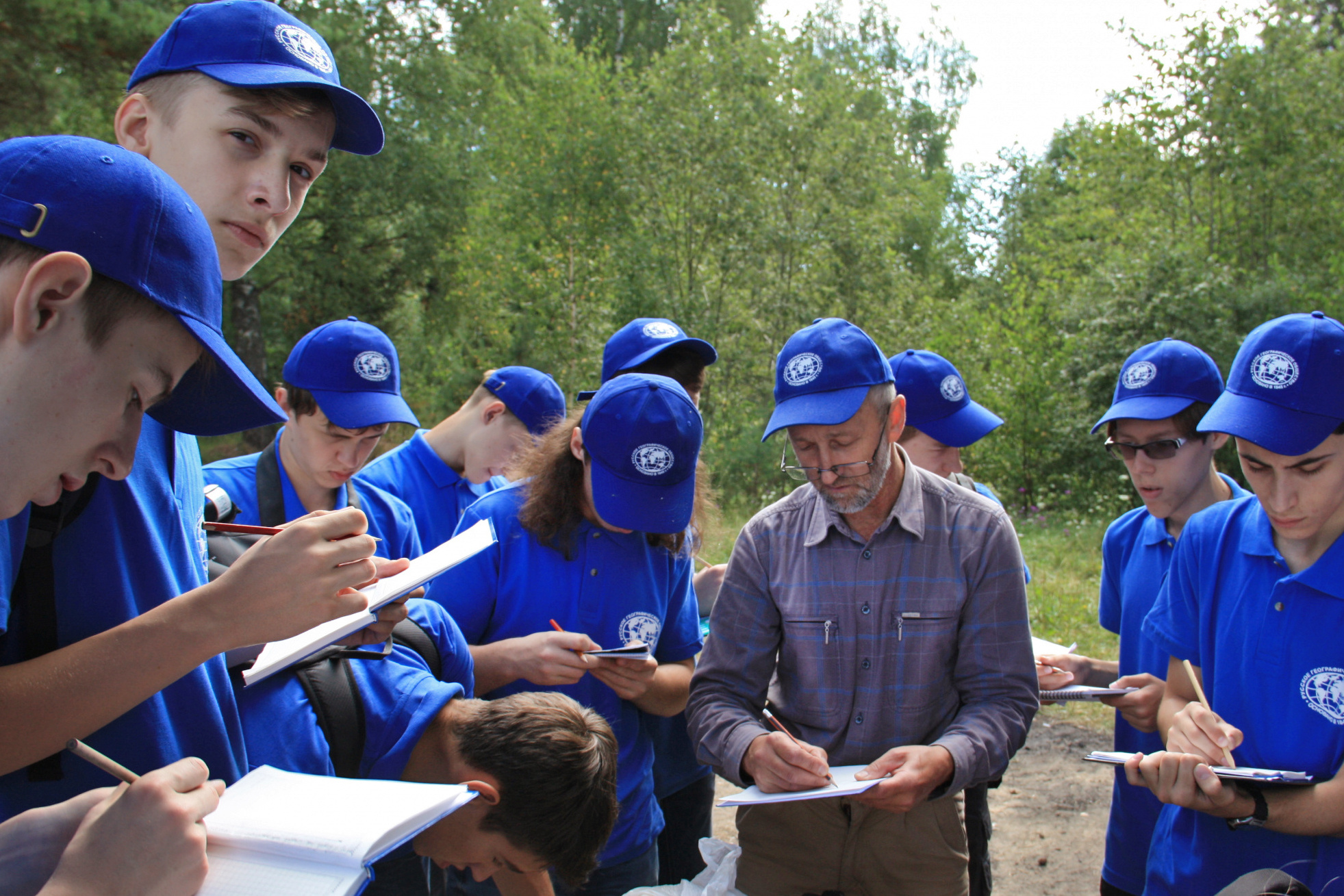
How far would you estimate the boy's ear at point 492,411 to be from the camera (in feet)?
12.5

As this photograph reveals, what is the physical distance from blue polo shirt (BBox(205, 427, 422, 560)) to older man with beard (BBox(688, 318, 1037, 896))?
1282 mm

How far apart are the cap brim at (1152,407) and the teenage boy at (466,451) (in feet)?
6.93

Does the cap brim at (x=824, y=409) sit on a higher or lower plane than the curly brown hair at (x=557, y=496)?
higher

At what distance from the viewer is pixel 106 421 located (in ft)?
3.47

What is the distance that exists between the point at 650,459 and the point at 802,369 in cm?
48

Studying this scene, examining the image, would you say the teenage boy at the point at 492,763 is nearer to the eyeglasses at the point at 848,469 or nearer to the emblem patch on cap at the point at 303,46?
the eyeglasses at the point at 848,469

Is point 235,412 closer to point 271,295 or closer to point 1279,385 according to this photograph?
point 1279,385

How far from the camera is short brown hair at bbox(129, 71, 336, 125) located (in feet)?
5.10

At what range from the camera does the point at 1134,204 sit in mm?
17125

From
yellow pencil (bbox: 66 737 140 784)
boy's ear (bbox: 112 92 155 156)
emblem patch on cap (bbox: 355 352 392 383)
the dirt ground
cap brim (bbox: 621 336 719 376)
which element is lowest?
the dirt ground

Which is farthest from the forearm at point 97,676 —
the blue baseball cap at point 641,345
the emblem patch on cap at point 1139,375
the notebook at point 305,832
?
the emblem patch on cap at point 1139,375

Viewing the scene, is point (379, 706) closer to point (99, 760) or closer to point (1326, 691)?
point (99, 760)

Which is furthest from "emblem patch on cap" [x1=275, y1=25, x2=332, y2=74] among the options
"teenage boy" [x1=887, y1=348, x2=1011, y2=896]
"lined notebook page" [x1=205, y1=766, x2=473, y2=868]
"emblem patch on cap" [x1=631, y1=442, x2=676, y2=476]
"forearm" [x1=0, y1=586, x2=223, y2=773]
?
"teenage boy" [x1=887, y1=348, x2=1011, y2=896]

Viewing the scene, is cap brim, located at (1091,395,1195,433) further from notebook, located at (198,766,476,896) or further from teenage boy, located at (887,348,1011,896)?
notebook, located at (198,766,476,896)
